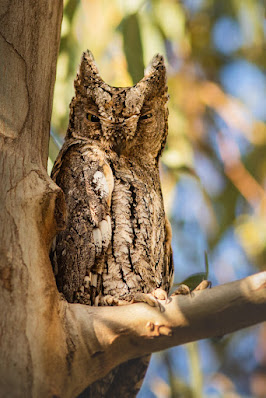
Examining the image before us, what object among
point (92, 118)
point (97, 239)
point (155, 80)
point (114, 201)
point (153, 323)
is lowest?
point (153, 323)

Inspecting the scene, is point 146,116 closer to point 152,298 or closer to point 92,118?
point 92,118

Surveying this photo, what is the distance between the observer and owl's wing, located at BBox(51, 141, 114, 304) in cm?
191

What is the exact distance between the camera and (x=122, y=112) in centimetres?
226

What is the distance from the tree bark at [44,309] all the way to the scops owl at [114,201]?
19cm

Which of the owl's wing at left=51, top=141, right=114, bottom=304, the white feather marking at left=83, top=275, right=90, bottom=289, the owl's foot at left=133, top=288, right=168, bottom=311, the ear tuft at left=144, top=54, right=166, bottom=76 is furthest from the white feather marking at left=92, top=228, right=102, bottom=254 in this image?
the ear tuft at left=144, top=54, right=166, bottom=76

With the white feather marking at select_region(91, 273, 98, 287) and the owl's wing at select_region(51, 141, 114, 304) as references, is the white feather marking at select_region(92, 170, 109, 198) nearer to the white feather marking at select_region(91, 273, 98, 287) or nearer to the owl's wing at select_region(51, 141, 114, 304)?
the owl's wing at select_region(51, 141, 114, 304)

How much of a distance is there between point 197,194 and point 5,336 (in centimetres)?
240

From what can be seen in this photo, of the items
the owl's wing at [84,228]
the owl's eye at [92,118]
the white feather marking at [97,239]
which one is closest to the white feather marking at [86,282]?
the owl's wing at [84,228]

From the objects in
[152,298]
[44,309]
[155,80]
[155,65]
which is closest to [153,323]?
[152,298]

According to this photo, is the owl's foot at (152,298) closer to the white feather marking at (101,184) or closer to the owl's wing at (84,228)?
the owl's wing at (84,228)

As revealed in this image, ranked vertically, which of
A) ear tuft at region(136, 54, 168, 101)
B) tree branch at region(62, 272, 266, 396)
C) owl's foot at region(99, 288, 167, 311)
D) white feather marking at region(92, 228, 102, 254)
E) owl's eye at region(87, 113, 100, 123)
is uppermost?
ear tuft at region(136, 54, 168, 101)

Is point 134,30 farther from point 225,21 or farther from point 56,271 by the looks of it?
point 56,271

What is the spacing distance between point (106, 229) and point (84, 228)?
8 centimetres

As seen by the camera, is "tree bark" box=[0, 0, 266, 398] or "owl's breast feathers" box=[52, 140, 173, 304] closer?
"tree bark" box=[0, 0, 266, 398]
